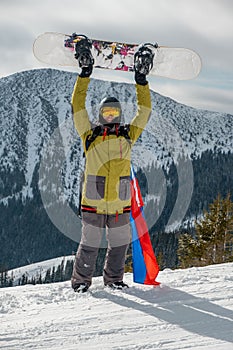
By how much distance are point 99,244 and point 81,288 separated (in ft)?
1.82

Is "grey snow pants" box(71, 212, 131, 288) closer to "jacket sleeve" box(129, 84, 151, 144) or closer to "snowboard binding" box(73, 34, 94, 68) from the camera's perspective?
"jacket sleeve" box(129, 84, 151, 144)

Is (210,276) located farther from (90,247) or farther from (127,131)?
(127,131)

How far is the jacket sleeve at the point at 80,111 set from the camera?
5160 millimetres

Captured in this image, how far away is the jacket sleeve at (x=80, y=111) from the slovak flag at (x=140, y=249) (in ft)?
4.09

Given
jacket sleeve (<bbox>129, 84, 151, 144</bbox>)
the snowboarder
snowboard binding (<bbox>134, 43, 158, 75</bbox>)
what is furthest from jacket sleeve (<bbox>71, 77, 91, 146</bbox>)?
snowboard binding (<bbox>134, 43, 158, 75</bbox>)

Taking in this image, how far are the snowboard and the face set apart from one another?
4.26ft

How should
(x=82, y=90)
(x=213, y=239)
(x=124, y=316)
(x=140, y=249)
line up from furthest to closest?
(x=213, y=239)
(x=140, y=249)
(x=82, y=90)
(x=124, y=316)

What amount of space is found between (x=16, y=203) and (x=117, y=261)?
192 metres

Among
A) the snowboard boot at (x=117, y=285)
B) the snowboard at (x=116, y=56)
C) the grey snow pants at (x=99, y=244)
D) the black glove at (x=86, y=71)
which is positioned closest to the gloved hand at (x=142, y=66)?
the black glove at (x=86, y=71)

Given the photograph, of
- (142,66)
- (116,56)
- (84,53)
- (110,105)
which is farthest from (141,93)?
(116,56)

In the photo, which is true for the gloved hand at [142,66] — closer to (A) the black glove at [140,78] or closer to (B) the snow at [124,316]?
(A) the black glove at [140,78]

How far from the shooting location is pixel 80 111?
17.0ft

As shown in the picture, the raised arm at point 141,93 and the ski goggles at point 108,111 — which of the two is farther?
the raised arm at point 141,93

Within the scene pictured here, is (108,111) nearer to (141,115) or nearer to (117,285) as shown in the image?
(141,115)
